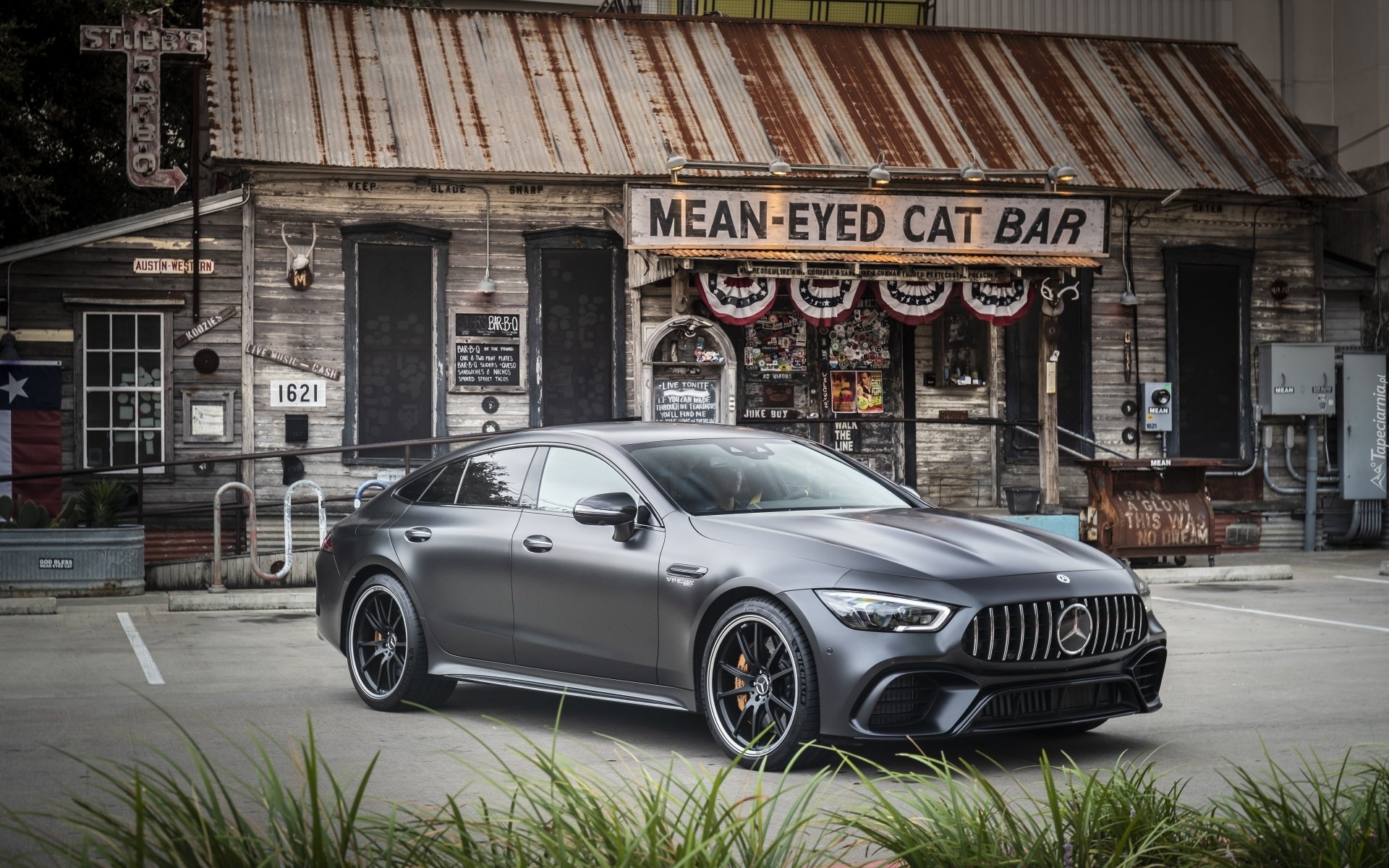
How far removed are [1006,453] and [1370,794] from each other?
17251 millimetres

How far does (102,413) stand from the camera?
61.4 feet

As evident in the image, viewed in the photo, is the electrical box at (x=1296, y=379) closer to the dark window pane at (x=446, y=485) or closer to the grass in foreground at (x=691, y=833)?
the dark window pane at (x=446, y=485)

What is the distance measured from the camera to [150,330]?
61.8 feet

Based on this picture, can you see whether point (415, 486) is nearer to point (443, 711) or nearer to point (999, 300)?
point (443, 711)

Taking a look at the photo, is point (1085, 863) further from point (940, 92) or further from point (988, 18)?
point (988, 18)

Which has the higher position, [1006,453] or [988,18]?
[988,18]

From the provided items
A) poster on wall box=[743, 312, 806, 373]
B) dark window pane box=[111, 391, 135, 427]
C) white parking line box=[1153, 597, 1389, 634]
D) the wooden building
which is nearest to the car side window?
white parking line box=[1153, 597, 1389, 634]

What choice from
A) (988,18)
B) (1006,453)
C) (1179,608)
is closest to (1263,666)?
(1179,608)

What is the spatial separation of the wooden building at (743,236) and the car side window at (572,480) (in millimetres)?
10345

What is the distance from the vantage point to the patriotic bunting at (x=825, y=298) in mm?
19109

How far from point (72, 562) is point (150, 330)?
4314mm

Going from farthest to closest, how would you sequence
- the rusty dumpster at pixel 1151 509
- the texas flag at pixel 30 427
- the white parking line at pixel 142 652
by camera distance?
the texas flag at pixel 30 427
the rusty dumpster at pixel 1151 509
the white parking line at pixel 142 652

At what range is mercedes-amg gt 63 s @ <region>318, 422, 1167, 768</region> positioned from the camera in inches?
263

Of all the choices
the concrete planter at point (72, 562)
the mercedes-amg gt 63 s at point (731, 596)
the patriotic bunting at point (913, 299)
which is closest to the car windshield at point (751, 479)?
the mercedes-amg gt 63 s at point (731, 596)
